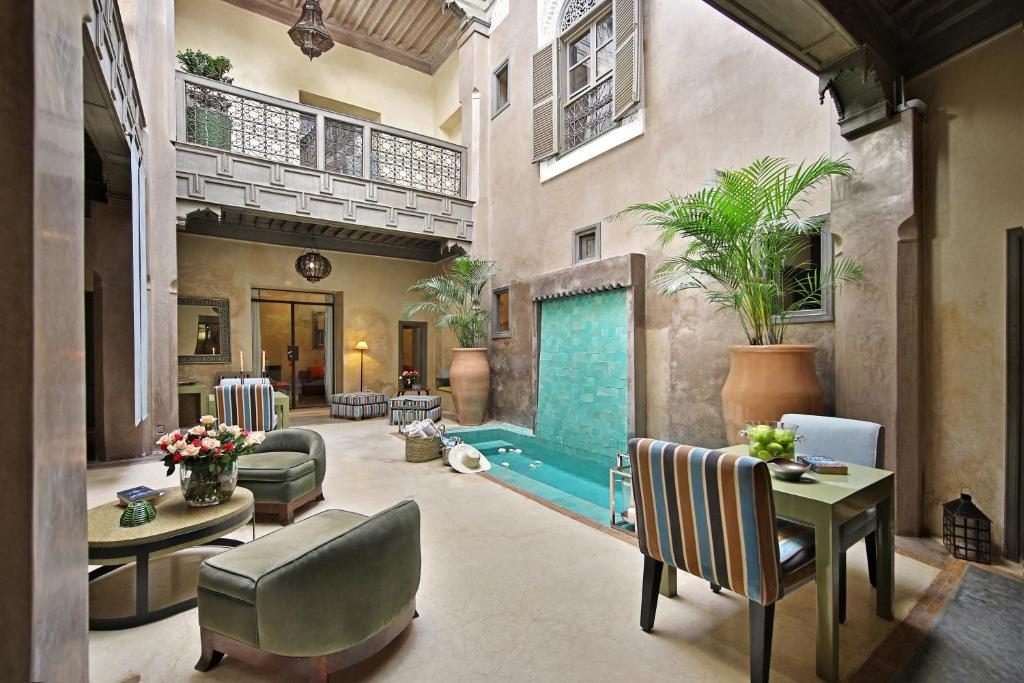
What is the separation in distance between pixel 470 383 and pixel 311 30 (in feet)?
21.0

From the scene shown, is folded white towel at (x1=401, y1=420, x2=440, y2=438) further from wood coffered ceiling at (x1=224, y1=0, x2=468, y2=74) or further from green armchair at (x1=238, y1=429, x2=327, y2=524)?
wood coffered ceiling at (x1=224, y1=0, x2=468, y2=74)

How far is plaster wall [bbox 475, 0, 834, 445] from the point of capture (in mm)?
4211

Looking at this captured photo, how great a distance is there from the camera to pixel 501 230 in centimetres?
797

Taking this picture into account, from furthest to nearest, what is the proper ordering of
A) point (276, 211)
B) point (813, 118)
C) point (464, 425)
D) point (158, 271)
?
point (464, 425)
point (276, 211)
point (158, 271)
point (813, 118)

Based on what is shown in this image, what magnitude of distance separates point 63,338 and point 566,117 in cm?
700

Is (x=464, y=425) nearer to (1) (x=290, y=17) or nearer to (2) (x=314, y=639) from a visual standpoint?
(2) (x=314, y=639)

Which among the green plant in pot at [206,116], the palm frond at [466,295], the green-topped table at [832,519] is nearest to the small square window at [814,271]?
the green-topped table at [832,519]

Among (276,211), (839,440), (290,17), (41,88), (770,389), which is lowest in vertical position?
(839,440)

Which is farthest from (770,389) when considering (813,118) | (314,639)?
(314,639)

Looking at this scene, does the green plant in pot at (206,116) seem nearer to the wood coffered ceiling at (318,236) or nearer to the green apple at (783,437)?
the wood coffered ceiling at (318,236)

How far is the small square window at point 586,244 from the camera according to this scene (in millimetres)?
6227

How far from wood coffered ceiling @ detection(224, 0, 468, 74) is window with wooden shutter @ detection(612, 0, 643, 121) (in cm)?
401

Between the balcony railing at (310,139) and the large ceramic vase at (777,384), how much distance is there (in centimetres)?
620

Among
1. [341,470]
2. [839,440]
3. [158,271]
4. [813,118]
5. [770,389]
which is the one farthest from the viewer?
[158,271]
